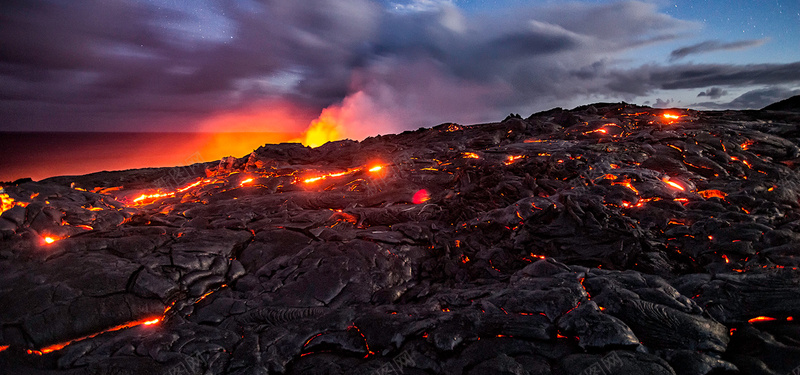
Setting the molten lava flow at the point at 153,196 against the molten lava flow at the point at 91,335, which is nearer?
Result: the molten lava flow at the point at 91,335

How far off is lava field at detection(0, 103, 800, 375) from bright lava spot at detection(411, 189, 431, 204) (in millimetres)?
182

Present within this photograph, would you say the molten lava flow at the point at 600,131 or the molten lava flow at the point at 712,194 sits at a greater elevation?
the molten lava flow at the point at 600,131

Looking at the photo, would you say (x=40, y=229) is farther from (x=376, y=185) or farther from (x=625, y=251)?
(x=625, y=251)

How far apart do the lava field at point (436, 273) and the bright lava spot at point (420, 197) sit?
7.2 inches

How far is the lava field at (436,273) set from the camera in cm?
471

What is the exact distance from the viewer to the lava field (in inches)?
185

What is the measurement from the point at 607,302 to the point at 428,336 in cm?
307

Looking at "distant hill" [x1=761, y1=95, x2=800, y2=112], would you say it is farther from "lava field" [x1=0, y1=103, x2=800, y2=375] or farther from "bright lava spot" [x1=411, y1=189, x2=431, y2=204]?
"bright lava spot" [x1=411, y1=189, x2=431, y2=204]

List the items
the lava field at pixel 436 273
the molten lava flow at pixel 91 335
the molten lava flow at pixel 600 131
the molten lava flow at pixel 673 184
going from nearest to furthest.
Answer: the lava field at pixel 436 273 < the molten lava flow at pixel 91 335 < the molten lava flow at pixel 673 184 < the molten lava flow at pixel 600 131

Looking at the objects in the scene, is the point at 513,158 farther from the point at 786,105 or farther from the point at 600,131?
the point at 786,105

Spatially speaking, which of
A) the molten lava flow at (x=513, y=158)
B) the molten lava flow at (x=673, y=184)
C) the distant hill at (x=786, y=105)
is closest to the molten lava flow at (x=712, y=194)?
the molten lava flow at (x=673, y=184)

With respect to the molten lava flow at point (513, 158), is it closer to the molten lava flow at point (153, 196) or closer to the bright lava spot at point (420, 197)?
the bright lava spot at point (420, 197)

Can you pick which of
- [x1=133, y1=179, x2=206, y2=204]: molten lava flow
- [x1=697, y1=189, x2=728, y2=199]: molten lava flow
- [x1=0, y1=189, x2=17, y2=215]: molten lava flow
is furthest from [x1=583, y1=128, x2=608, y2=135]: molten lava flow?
[x1=0, y1=189, x2=17, y2=215]: molten lava flow

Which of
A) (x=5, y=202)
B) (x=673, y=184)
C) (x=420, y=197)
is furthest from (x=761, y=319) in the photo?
(x=5, y=202)
